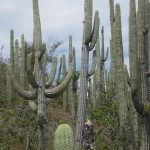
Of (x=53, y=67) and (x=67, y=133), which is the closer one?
(x=67, y=133)

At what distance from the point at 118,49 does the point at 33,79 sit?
6.43ft

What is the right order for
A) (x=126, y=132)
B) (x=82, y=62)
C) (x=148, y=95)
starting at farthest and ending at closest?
1. (x=82, y=62)
2. (x=126, y=132)
3. (x=148, y=95)

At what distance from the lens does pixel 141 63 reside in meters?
5.12

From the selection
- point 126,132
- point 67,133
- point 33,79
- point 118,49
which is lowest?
point 126,132

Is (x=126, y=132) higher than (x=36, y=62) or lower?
lower

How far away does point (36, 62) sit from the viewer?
288 inches

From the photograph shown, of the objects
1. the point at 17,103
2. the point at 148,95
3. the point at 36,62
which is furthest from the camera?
the point at 17,103

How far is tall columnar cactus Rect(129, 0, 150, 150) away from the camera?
4805 mm

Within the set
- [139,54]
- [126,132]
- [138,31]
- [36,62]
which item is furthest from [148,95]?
[36,62]

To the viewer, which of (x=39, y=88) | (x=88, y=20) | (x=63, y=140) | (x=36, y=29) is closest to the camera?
(x=63, y=140)

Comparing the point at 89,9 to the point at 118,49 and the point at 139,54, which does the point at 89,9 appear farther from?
the point at 139,54

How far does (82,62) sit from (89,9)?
4.54 ft

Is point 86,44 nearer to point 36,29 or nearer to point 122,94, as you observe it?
point 36,29

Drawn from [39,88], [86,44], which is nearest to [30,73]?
[39,88]
